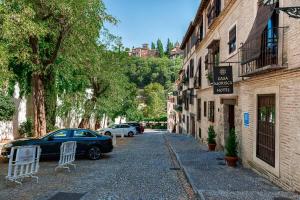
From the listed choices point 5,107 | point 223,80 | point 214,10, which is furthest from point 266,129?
point 5,107

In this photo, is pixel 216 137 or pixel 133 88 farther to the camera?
pixel 133 88

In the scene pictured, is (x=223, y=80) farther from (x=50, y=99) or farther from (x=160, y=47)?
(x=160, y=47)

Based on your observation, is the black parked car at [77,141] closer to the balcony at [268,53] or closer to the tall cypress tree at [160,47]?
the balcony at [268,53]

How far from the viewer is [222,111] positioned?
1844 centimetres

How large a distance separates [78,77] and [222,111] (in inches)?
556

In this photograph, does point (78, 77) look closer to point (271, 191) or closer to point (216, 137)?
point (216, 137)


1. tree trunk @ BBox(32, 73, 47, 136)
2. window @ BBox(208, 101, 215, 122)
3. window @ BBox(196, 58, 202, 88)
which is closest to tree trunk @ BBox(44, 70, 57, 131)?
tree trunk @ BBox(32, 73, 47, 136)

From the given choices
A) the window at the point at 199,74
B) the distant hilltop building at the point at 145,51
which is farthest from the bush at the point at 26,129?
the distant hilltop building at the point at 145,51

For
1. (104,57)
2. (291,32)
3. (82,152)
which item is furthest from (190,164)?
(104,57)

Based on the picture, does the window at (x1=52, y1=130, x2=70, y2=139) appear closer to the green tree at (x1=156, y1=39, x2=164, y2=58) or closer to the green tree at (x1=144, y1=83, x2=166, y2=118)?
the green tree at (x1=144, y1=83, x2=166, y2=118)

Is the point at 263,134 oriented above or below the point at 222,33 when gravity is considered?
below

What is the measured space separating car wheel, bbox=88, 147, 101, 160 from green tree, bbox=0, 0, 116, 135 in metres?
3.80

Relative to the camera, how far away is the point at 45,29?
55.8 ft

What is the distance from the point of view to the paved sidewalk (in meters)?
9.07
